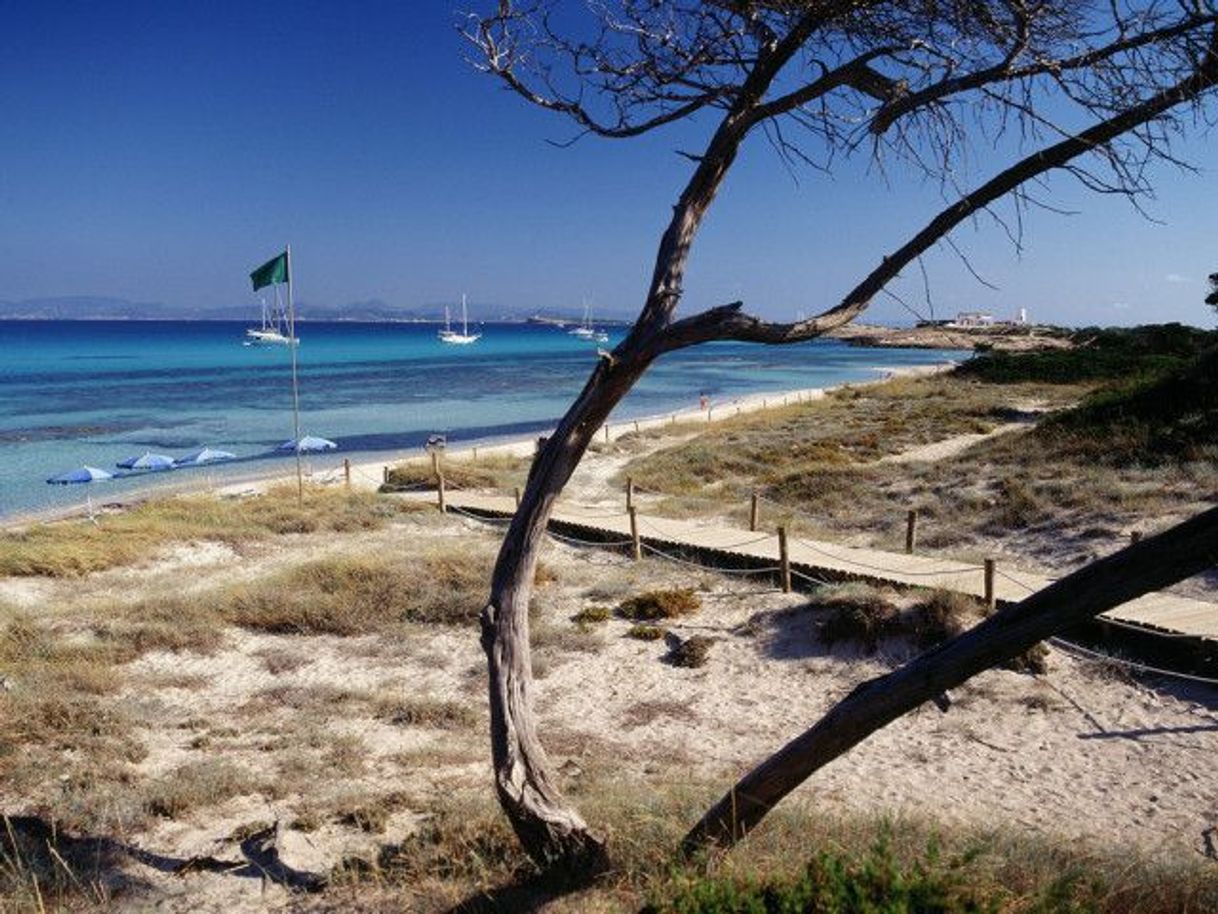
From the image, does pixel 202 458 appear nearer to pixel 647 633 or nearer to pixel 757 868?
pixel 647 633

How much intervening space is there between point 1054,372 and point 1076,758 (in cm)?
3655

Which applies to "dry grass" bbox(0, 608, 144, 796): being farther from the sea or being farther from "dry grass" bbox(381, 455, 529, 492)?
the sea

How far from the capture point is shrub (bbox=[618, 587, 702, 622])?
453 inches

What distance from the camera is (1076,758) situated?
7.50 m

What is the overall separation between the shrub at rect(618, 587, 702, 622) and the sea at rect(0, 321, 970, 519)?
1519 centimetres

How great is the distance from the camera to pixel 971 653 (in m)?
3.25

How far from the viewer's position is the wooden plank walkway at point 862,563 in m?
9.18

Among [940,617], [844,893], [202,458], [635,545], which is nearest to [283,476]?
[202,458]

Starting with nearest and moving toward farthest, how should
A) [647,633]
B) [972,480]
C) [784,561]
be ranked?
[647,633] < [784,561] < [972,480]

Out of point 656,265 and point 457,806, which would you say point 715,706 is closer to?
point 457,806

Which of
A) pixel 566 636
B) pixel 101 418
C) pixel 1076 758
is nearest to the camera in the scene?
pixel 1076 758

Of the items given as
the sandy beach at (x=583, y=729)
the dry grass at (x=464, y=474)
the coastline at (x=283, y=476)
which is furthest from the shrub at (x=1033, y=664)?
the coastline at (x=283, y=476)

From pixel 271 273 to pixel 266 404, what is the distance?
35.5 m

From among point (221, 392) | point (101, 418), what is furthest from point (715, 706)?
point (221, 392)
